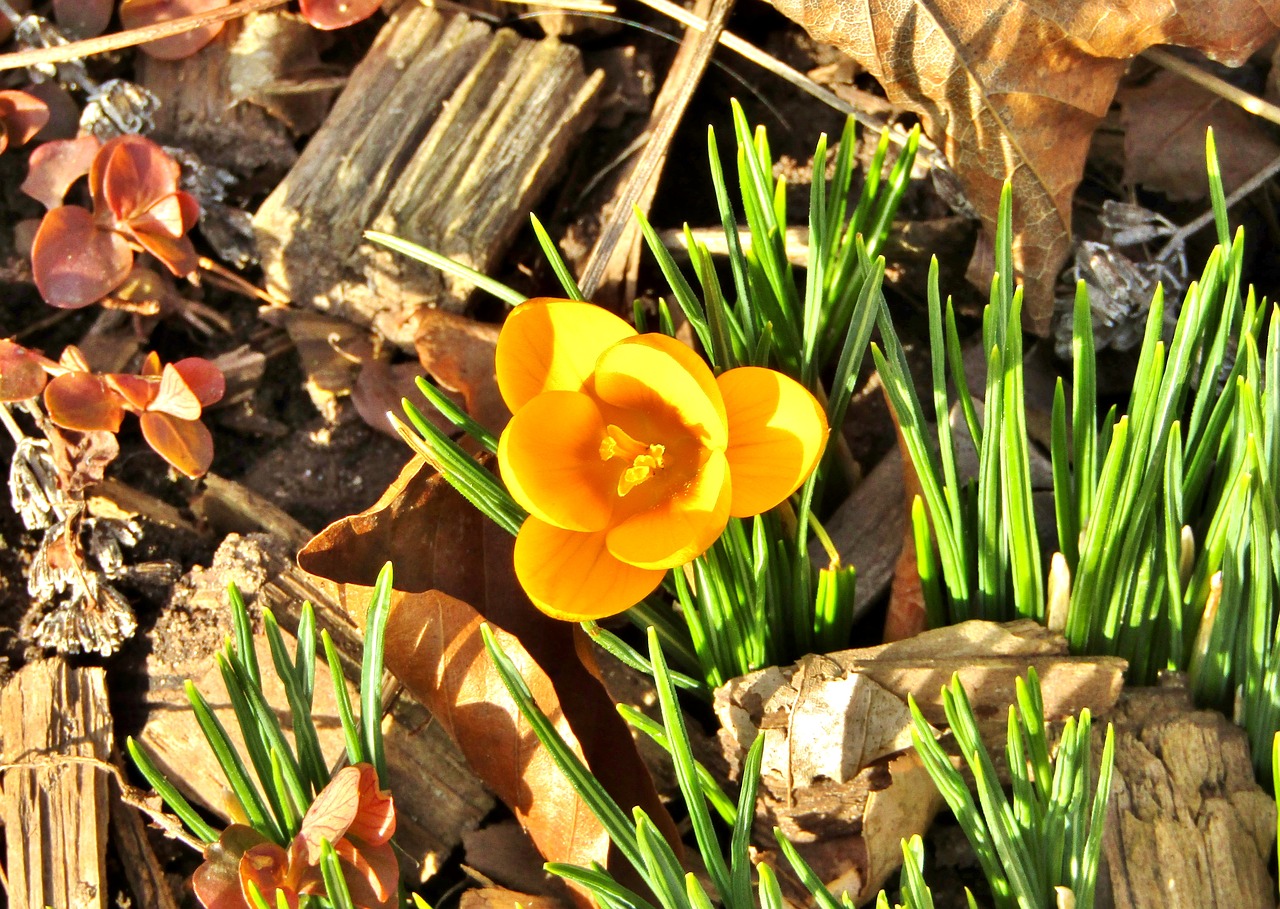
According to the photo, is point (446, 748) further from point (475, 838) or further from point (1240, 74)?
point (1240, 74)

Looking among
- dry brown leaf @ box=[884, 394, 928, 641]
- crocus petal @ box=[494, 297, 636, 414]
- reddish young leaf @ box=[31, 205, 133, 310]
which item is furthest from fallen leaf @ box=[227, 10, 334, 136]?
dry brown leaf @ box=[884, 394, 928, 641]

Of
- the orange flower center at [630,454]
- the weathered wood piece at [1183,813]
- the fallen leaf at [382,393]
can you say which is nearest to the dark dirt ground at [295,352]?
the fallen leaf at [382,393]

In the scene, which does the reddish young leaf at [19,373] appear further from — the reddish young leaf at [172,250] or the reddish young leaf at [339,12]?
the reddish young leaf at [339,12]

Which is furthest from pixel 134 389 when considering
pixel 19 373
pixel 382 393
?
pixel 382 393

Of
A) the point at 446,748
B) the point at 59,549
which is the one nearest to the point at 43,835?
the point at 59,549

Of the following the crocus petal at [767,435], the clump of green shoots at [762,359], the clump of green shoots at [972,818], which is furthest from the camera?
the clump of green shoots at [762,359]
